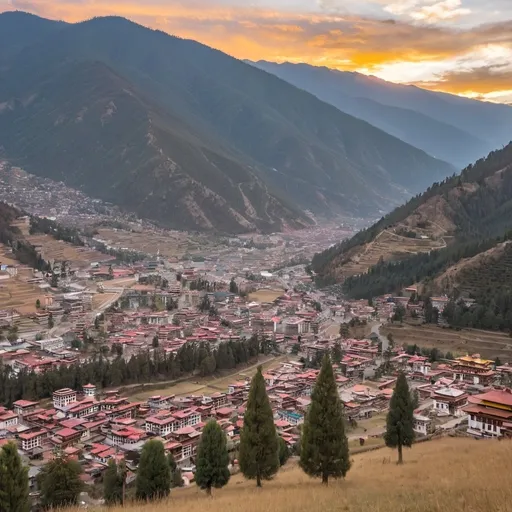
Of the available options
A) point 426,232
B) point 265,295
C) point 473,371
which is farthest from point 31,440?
point 426,232

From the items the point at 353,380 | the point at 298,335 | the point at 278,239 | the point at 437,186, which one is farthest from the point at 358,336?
the point at 278,239

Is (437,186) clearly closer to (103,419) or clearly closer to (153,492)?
(103,419)

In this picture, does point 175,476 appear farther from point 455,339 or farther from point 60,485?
point 455,339

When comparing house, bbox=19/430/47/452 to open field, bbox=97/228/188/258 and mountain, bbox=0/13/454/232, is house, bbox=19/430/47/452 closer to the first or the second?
open field, bbox=97/228/188/258

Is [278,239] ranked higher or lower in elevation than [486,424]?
higher

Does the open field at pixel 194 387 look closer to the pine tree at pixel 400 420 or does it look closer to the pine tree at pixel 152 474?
the pine tree at pixel 152 474

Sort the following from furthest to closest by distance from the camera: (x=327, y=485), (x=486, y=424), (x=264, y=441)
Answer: (x=486, y=424) < (x=264, y=441) < (x=327, y=485)

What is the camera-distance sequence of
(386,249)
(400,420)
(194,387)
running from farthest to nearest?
1. (386,249)
2. (194,387)
3. (400,420)

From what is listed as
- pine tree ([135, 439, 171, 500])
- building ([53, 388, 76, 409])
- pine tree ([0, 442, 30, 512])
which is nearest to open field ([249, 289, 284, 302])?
building ([53, 388, 76, 409])
